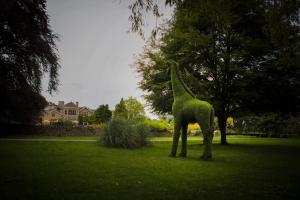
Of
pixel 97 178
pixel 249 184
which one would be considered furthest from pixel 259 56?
pixel 97 178

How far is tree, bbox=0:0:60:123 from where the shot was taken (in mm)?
19000

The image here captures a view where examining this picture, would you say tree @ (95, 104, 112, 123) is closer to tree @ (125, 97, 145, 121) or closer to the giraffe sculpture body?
tree @ (125, 97, 145, 121)

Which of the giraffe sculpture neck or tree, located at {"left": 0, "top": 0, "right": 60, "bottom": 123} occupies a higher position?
tree, located at {"left": 0, "top": 0, "right": 60, "bottom": 123}

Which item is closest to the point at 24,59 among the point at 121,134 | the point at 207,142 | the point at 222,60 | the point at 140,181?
the point at 121,134

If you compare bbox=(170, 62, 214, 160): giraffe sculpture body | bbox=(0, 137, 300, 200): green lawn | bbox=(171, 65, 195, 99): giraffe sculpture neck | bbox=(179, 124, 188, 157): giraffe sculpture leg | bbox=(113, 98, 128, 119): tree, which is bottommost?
bbox=(0, 137, 300, 200): green lawn

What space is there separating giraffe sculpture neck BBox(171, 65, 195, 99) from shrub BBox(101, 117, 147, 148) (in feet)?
16.0

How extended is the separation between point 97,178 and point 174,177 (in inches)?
67.9

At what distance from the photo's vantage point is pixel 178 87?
441 inches

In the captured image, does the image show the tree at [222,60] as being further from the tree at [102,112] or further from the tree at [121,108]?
the tree at [102,112]

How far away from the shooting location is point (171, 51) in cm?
1881

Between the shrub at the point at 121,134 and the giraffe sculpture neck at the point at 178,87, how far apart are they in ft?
16.0

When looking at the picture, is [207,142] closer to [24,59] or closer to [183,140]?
[183,140]

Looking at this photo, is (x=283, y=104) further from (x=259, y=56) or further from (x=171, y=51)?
(x=171, y=51)

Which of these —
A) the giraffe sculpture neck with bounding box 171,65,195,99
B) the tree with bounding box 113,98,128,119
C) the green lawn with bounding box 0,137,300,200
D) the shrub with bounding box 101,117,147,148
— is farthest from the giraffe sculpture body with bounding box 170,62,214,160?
the tree with bounding box 113,98,128,119
